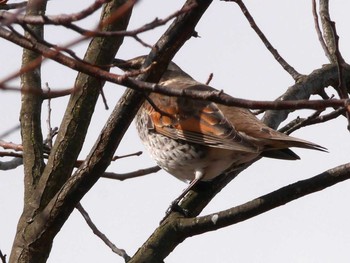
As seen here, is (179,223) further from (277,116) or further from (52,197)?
(277,116)

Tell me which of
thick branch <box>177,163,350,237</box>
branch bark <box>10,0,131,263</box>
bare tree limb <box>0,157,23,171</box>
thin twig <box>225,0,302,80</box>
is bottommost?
thick branch <box>177,163,350,237</box>

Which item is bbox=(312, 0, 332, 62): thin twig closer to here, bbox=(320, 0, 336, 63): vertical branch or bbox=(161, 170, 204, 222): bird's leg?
bbox=(320, 0, 336, 63): vertical branch

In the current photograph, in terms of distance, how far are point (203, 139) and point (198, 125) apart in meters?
0.17

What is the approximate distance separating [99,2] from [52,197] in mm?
2773

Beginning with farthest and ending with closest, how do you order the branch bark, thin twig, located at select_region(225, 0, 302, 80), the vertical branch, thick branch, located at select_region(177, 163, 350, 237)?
the vertical branch → thin twig, located at select_region(225, 0, 302, 80) → the branch bark → thick branch, located at select_region(177, 163, 350, 237)

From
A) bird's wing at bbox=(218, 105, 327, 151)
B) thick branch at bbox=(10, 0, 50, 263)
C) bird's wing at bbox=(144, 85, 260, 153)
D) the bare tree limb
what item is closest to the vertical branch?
bird's wing at bbox=(218, 105, 327, 151)

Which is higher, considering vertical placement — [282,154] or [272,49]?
[272,49]

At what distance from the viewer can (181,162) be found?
7.04 metres

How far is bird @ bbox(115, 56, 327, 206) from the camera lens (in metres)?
6.57

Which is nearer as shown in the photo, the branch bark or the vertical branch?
the branch bark

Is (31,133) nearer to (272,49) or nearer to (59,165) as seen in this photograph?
(59,165)

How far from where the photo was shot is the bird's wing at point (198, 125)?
22.1ft

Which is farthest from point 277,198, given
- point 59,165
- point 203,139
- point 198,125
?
point 198,125

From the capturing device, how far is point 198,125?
23.2 feet
